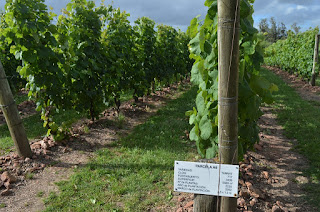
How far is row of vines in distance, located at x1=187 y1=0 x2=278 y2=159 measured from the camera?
2.49 m

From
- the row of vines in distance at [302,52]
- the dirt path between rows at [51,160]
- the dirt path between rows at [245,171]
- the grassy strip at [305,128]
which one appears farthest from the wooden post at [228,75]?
the row of vines in distance at [302,52]

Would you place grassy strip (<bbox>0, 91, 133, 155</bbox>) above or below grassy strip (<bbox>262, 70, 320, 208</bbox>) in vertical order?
above

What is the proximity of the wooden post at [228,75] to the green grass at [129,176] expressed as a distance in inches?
68.9

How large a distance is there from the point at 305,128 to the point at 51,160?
5533 millimetres

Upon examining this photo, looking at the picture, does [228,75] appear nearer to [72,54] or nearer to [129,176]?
[129,176]

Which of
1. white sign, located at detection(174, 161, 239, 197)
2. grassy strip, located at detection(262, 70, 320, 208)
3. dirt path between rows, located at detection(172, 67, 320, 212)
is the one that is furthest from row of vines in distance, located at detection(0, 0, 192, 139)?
grassy strip, located at detection(262, 70, 320, 208)

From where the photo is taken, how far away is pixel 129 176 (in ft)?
12.9

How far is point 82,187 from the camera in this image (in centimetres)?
370

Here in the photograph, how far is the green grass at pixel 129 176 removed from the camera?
3312mm

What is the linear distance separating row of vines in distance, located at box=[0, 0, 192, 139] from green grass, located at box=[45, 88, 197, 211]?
140 cm

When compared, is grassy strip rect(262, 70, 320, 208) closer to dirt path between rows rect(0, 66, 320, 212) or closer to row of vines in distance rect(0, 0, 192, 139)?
dirt path between rows rect(0, 66, 320, 212)

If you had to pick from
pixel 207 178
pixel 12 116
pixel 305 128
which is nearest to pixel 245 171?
pixel 207 178

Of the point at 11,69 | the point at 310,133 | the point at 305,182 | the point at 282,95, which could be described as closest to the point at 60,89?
the point at 305,182

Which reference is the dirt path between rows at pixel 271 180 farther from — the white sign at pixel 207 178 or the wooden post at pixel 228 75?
the wooden post at pixel 228 75
